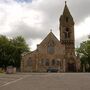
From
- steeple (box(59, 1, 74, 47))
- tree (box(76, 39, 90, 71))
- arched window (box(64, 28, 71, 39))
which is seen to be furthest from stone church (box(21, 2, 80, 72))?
tree (box(76, 39, 90, 71))

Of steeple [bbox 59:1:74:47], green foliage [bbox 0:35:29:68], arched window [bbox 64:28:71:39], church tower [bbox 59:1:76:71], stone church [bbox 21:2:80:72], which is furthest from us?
green foliage [bbox 0:35:29:68]

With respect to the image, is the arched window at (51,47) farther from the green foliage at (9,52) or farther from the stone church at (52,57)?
the green foliage at (9,52)

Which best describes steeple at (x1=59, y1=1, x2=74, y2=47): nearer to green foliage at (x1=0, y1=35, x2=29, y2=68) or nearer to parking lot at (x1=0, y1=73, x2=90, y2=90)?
green foliage at (x1=0, y1=35, x2=29, y2=68)

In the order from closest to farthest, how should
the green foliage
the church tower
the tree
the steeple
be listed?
the church tower < the steeple < the green foliage < the tree

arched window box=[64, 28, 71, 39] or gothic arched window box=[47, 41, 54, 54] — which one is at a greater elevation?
arched window box=[64, 28, 71, 39]

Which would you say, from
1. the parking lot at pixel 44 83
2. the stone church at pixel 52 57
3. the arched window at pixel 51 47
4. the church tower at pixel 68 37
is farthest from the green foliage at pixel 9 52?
the parking lot at pixel 44 83

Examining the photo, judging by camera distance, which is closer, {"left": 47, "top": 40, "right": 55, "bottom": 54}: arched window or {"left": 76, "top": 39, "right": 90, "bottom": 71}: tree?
{"left": 47, "top": 40, "right": 55, "bottom": 54}: arched window

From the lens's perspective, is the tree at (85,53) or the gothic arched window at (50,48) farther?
the tree at (85,53)

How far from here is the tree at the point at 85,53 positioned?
320 feet

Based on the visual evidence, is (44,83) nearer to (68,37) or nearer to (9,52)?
(68,37)

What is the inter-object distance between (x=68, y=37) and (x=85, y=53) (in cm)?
1097

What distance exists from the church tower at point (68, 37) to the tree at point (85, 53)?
24.5ft

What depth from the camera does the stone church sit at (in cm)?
8900

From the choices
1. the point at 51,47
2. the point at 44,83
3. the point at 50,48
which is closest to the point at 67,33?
the point at 51,47
